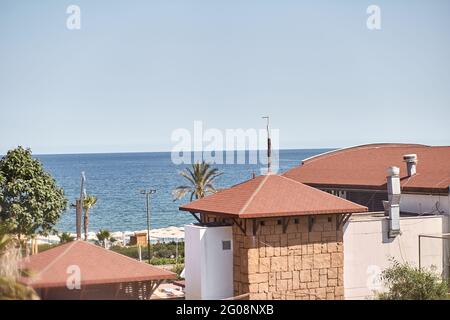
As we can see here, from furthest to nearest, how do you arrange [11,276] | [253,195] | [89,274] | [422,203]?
[422,203] < [253,195] < [89,274] < [11,276]

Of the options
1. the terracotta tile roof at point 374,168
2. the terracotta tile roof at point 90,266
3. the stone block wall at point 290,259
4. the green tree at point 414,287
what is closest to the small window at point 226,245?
the stone block wall at point 290,259

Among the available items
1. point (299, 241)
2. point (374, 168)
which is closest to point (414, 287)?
point (299, 241)

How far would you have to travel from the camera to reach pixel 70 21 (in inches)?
1215

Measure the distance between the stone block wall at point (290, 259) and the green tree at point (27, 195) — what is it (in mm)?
19983

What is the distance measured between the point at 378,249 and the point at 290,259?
17.7 ft

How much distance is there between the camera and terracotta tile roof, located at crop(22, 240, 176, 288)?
22.9 meters

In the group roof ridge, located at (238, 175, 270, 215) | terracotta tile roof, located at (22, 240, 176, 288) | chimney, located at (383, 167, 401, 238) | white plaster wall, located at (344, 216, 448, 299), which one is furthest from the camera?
chimney, located at (383, 167, 401, 238)

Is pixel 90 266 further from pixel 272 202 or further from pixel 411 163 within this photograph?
pixel 411 163

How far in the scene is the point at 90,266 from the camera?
23.8 m

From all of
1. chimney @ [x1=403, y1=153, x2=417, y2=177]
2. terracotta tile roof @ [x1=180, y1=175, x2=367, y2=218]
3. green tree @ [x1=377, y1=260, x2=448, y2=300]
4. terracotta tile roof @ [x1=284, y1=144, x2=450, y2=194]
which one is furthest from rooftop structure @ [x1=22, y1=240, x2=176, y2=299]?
chimney @ [x1=403, y1=153, x2=417, y2=177]

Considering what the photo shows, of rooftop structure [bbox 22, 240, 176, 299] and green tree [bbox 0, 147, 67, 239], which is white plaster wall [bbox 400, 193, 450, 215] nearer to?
rooftop structure [bbox 22, 240, 176, 299]

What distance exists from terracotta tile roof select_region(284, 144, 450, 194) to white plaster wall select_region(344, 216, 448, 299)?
2.57 meters

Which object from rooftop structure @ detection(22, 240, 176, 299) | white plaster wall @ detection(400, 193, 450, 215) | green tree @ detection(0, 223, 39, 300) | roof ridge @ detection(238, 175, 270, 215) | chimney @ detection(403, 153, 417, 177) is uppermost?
chimney @ detection(403, 153, 417, 177)
